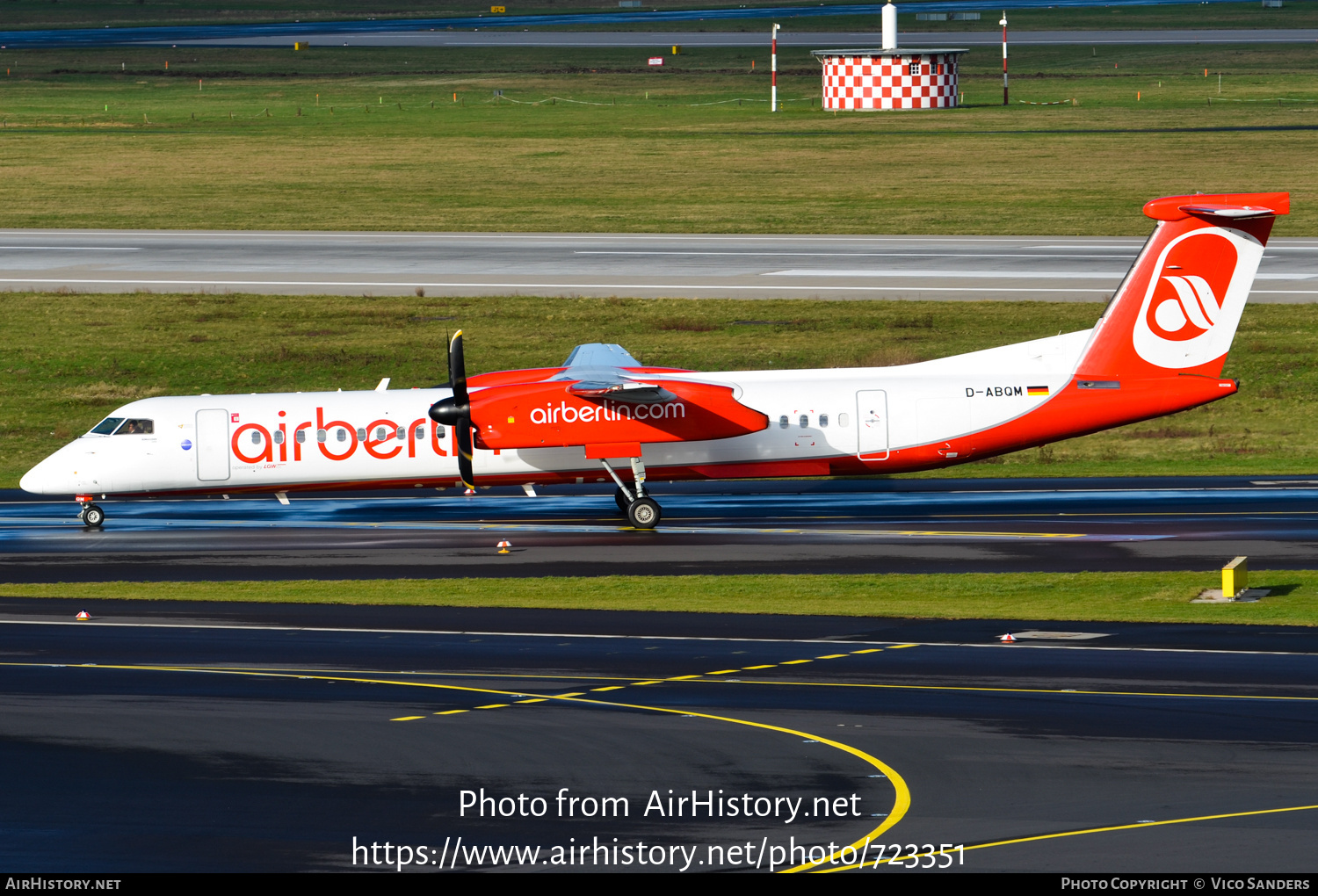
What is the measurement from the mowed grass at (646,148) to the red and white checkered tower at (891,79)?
6.14 ft

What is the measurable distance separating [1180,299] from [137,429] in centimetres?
2239

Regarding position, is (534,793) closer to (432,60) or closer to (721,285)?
(721,285)

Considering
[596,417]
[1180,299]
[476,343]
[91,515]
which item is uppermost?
[1180,299]

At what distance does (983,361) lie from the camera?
35.6m

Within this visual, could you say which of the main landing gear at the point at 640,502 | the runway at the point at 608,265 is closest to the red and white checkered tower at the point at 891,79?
the runway at the point at 608,265

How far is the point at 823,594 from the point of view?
29.0m

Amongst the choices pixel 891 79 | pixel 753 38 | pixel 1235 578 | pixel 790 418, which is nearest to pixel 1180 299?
pixel 790 418

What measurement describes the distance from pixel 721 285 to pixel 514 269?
837 cm

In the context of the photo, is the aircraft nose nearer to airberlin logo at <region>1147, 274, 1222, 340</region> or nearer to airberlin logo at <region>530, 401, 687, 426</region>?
airberlin logo at <region>530, 401, 687, 426</region>

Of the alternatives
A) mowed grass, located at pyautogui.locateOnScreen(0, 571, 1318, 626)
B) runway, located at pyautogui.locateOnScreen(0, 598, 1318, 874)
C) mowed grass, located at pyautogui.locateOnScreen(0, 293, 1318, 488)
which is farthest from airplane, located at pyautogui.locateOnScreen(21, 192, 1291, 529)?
mowed grass, located at pyautogui.locateOnScreen(0, 293, 1318, 488)

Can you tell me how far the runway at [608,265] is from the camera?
5712 cm

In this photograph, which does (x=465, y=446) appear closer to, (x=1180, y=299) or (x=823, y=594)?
(x=823, y=594)

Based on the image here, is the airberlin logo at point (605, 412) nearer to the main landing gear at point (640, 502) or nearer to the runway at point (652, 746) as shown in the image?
the main landing gear at point (640, 502)
